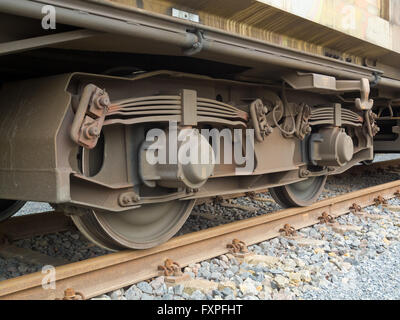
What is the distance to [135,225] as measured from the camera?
11.5ft

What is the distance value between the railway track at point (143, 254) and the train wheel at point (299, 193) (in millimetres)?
140

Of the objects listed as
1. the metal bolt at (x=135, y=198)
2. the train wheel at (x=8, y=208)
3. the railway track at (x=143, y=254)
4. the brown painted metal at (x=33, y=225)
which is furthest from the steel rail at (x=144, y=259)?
the train wheel at (x=8, y=208)

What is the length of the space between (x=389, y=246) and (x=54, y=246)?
10.2 feet

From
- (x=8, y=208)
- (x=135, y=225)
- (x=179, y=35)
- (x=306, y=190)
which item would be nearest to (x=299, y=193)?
(x=306, y=190)

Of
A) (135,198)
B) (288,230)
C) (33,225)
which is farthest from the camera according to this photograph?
(288,230)

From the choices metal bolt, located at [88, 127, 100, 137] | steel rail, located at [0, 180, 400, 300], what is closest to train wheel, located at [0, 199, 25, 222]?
steel rail, located at [0, 180, 400, 300]

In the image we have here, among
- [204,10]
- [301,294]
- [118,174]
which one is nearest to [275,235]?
[301,294]

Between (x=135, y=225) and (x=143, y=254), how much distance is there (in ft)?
0.99

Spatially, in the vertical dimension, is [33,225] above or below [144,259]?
above

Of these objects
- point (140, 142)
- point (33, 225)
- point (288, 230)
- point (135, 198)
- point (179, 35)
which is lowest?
point (288, 230)

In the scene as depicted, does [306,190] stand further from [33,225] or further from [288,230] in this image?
A: [33,225]

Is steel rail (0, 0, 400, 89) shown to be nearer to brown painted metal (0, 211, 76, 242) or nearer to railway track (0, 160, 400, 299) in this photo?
railway track (0, 160, 400, 299)

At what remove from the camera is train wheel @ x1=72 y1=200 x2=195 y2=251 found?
126 inches

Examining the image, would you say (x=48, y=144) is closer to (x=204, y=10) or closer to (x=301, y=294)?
(x=204, y=10)
